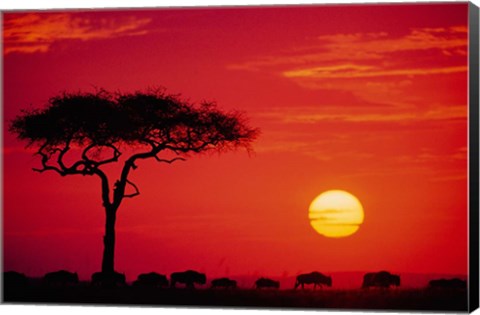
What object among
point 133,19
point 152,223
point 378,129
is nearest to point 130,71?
point 133,19

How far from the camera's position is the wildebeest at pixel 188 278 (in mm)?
16828

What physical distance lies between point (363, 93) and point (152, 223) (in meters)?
2.90

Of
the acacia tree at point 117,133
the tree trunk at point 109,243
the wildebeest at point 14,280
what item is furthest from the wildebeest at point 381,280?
the wildebeest at point 14,280

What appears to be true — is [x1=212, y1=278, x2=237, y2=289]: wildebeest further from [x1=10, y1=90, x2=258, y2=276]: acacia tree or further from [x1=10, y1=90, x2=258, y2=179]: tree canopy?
[x1=10, y1=90, x2=258, y2=179]: tree canopy

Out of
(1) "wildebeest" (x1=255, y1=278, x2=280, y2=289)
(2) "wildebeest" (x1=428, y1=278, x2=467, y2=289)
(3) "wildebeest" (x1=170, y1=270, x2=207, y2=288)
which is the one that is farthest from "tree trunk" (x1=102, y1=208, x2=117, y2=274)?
(2) "wildebeest" (x1=428, y1=278, x2=467, y2=289)

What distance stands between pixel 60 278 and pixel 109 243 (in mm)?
713

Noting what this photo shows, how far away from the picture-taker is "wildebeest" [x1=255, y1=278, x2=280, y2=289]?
16.6 metres

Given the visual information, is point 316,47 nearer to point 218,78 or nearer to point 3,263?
point 218,78

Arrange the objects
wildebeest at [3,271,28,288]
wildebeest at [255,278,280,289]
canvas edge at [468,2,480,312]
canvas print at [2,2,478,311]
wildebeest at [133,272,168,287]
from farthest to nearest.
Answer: wildebeest at [3,271,28,288] < wildebeest at [133,272,168,287] < wildebeest at [255,278,280,289] < canvas print at [2,2,478,311] < canvas edge at [468,2,480,312]

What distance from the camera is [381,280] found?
1628 cm

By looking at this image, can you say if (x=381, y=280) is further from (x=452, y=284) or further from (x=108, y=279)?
(x=108, y=279)

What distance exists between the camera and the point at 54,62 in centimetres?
1719

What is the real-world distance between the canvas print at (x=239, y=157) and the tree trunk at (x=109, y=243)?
0.02 meters

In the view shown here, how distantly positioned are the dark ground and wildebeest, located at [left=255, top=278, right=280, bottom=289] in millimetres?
63
